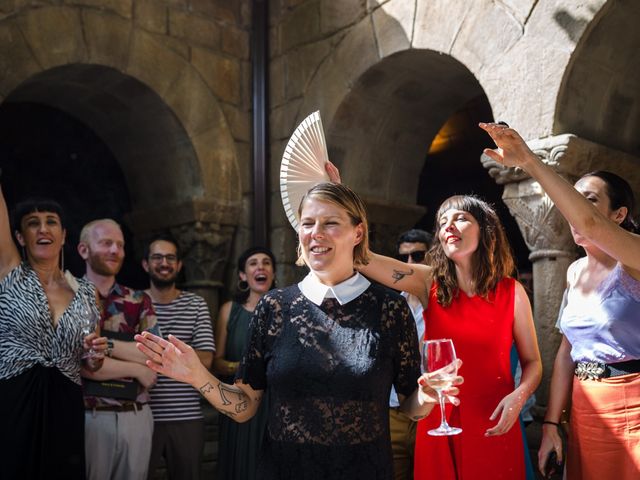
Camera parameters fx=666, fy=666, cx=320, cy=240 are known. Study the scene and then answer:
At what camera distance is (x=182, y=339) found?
11.2 feet

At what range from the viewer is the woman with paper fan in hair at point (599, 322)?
1836mm

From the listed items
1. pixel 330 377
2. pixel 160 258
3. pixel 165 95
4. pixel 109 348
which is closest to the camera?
pixel 330 377

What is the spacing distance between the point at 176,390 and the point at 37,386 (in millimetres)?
908

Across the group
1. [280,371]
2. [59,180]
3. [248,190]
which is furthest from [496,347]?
[59,180]

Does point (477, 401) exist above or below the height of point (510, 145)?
below

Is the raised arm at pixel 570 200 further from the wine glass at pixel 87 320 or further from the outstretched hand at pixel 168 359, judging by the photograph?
the wine glass at pixel 87 320

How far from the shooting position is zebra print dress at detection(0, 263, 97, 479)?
2465mm

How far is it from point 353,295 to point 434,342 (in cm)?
29

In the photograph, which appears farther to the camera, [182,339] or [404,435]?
[182,339]

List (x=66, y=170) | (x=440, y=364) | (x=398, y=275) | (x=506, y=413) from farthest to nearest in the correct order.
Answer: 1. (x=66, y=170)
2. (x=398, y=275)
3. (x=506, y=413)
4. (x=440, y=364)

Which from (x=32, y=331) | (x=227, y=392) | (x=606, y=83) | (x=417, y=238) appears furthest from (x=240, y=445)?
(x=606, y=83)

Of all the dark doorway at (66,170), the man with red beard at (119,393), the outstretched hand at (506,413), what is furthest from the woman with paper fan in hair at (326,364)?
the dark doorway at (66,170)

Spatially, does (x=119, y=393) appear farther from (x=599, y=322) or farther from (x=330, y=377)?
(x=599, y=322)

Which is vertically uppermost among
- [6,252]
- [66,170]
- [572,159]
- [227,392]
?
[66,170]
